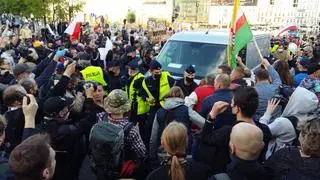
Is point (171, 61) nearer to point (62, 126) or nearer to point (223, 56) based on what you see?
point (223, 56)

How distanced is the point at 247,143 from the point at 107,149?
59.8 inches

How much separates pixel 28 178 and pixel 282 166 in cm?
192

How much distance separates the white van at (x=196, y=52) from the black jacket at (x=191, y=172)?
5058 mm

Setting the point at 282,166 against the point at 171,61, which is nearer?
the point at 282,166

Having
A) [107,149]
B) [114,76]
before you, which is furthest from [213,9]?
[107,149]

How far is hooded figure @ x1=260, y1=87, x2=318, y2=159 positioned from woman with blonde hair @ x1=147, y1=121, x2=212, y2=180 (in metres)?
1.26

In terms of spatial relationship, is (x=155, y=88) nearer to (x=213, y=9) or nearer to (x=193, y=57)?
(x=193, y=57)

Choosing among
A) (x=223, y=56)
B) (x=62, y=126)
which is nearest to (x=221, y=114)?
(x=62, y=126)

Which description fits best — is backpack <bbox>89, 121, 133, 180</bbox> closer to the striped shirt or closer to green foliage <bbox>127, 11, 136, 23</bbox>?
the striped shirt

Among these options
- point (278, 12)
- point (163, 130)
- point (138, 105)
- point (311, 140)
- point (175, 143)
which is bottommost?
point (138, 105)

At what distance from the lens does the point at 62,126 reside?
158 inches

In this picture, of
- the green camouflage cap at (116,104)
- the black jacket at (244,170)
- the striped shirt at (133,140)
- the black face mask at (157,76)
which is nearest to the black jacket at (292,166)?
the black jacket at (244,170)

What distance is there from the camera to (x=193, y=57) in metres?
8.55

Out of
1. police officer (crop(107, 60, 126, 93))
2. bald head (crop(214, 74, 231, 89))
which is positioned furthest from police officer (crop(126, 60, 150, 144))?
bald head (crop(214, 74, 231, 89))
